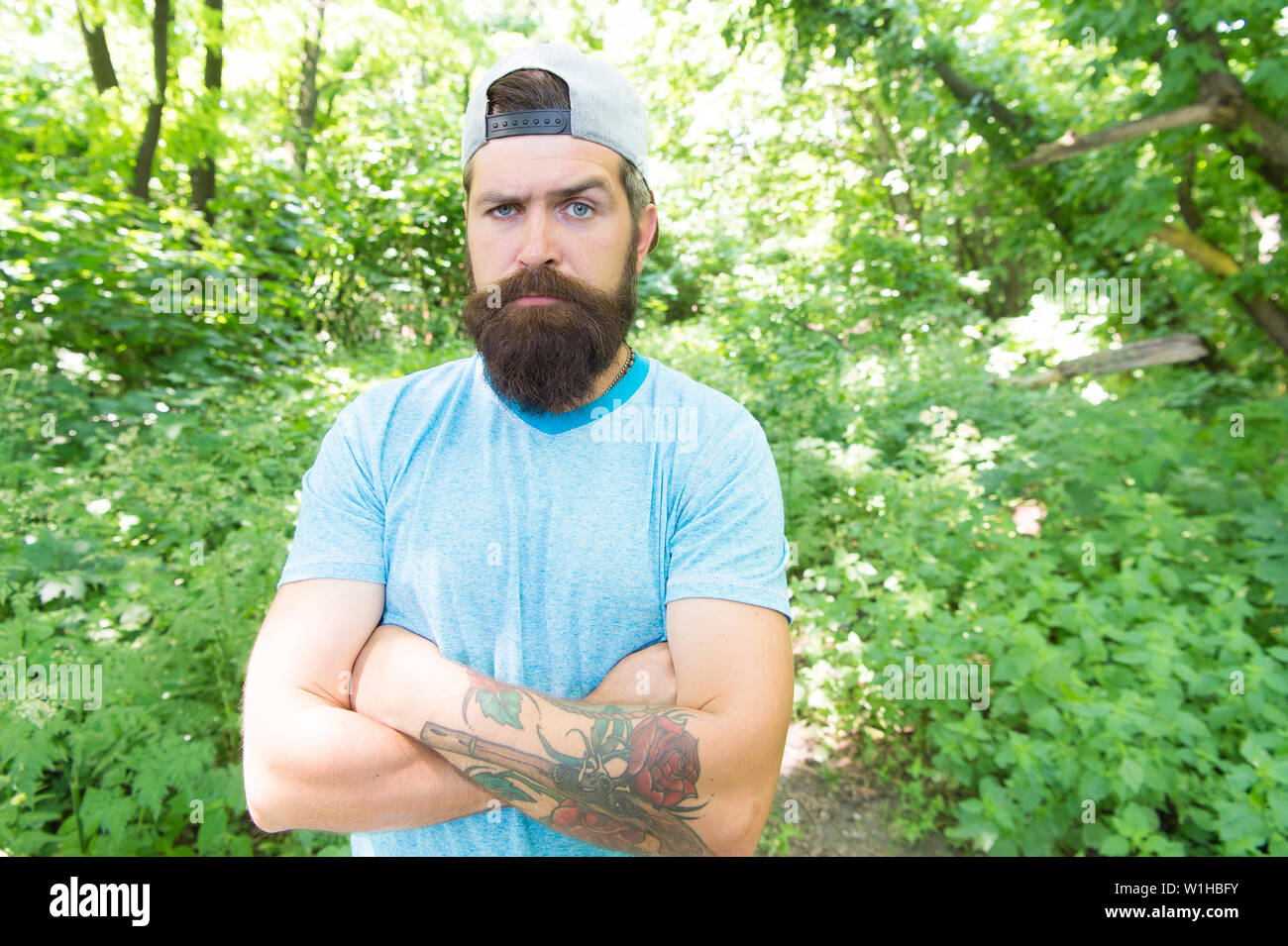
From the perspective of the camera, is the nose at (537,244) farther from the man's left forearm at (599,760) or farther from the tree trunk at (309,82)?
the tree trunk at (309,82)

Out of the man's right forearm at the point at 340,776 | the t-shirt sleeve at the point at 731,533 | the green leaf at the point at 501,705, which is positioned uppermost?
the t-shirt sleeve at the point at 731,533

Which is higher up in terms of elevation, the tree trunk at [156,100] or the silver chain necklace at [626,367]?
the tree trunk at [156,100]

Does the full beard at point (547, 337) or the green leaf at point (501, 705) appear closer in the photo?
the green leaf at point (501, 705)

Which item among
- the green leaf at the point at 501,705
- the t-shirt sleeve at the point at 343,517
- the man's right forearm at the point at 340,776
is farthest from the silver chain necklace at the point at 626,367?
the man's right forearm at the point at 340,776

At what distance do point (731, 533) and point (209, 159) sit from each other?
26.7 feet

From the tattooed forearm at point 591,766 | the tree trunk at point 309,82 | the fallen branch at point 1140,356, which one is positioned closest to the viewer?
the tattooed forearm at point 591,766

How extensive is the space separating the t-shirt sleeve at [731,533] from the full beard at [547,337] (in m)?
0.35

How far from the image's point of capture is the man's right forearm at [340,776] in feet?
4.00

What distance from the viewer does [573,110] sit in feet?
4.98

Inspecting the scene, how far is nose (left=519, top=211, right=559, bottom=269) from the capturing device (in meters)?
1.54

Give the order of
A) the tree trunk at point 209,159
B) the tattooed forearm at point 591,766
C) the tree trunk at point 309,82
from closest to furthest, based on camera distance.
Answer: the tattooed forearm at point 591,766
the tree trunk at point 209,159
the tree trunk at point 309,82

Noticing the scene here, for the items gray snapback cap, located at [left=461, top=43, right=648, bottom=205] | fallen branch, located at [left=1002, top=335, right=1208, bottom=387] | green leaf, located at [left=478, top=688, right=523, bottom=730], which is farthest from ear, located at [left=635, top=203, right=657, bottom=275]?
fallen branch, located at [left=1002, top=335, right=1208, bottom=387]

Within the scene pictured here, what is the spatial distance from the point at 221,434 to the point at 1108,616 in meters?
4.96

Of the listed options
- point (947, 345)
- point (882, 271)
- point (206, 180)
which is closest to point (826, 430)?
point (947, 345)
